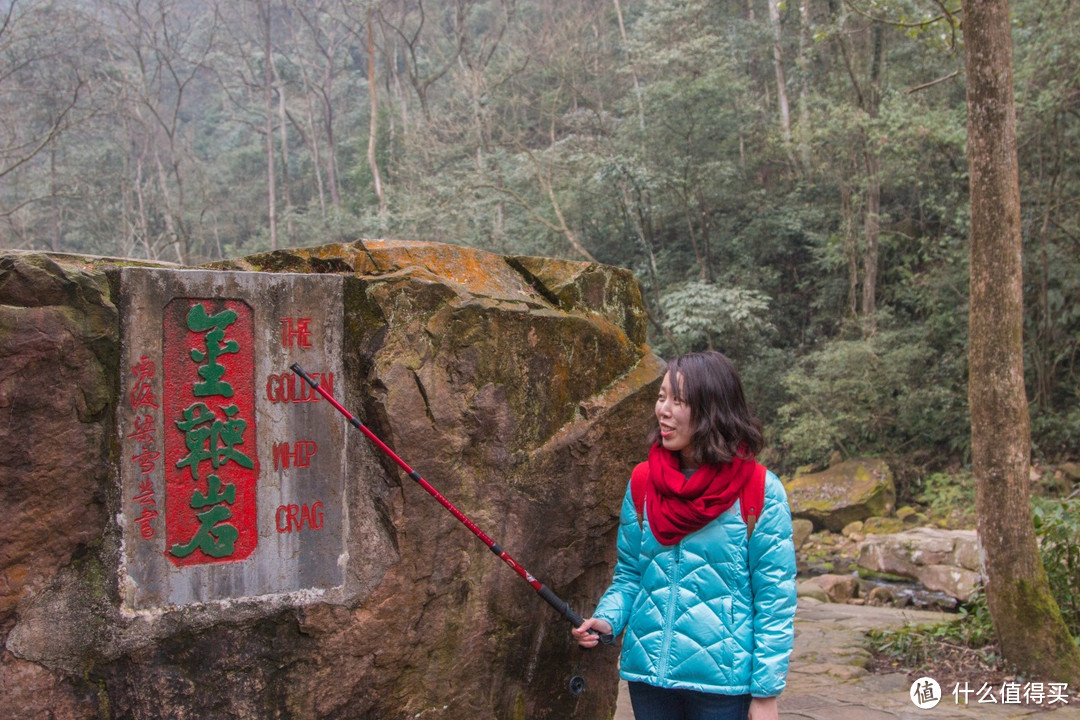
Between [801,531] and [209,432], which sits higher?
[209,432]

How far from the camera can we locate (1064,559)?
4.90 m

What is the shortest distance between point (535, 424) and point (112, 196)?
75.3 ft

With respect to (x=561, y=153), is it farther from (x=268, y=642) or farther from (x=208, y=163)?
(x=208, y=163)

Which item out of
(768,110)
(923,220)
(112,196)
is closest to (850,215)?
(923,220)

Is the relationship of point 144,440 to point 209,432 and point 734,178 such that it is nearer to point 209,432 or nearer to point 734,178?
point 209,432

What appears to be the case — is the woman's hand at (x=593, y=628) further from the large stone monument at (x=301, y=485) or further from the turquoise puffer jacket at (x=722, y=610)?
the large stone monument at (x=301, y=485)

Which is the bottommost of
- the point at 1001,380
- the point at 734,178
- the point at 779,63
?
the point at 1001,380

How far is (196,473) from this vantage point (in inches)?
111

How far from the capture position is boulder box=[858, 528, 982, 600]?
7.35 meters

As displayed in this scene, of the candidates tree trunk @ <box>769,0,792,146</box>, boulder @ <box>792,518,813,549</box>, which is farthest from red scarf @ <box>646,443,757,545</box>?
tree trunk @ <box>769,0,792,146</box>

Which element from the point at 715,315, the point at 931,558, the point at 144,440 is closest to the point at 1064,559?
the point at 931,558

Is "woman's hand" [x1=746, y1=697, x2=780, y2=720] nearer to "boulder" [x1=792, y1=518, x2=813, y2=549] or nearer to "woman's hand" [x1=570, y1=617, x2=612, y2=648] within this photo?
"woman's hand" [x1=570, y1=617, x2=612, y2=648]

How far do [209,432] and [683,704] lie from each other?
1667mm

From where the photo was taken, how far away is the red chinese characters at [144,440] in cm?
274
